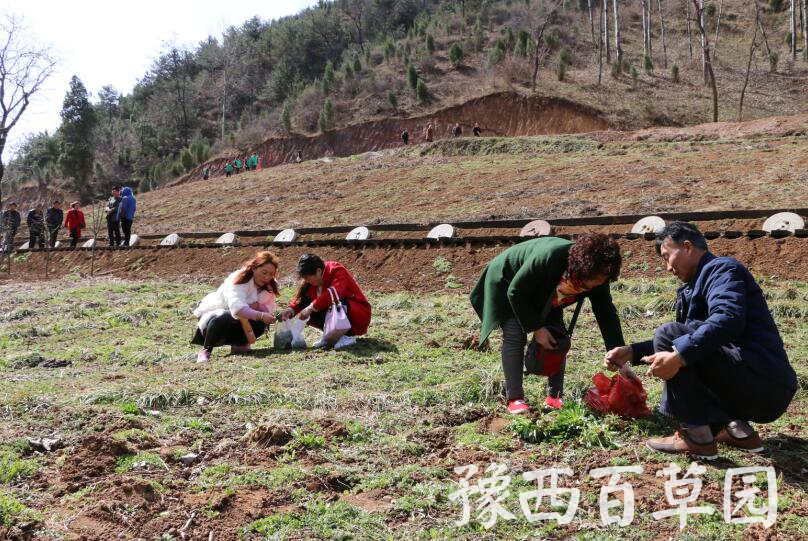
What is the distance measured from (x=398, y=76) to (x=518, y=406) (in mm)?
44515

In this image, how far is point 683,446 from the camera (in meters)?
3.58

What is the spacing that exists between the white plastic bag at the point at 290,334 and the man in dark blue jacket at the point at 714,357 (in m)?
3.64

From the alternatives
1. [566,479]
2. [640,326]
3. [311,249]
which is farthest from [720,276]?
[311,249]

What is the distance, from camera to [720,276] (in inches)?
134

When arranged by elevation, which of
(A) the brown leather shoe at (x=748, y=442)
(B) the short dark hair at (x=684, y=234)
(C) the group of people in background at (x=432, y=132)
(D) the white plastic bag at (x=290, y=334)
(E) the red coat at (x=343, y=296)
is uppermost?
(C) the group of people in background at (x=432, y=132)

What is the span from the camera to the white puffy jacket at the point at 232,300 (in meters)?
6.34

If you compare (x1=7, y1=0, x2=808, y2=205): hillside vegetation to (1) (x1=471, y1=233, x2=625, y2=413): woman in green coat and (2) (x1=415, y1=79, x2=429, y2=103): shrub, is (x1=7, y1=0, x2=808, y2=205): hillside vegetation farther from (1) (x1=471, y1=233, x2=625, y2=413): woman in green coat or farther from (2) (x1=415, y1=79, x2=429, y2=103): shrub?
(1) (x1=471, y1=233, x2=625, y2=413): woman in green coat

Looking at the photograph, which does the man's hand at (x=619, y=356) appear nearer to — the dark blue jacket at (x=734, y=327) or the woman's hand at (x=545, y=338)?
the dark blue jacket at (x=734, y=327)

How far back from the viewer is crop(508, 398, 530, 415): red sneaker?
4.28 metres

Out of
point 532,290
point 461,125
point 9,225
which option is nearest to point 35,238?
point 9,225

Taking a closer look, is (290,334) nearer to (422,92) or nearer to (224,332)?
(224,332)

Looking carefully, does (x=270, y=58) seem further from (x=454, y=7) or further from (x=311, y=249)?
(x=311, y=249)

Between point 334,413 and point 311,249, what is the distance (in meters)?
9.01

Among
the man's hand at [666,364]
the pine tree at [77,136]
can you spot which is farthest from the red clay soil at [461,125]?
the man's hand at [666,364]
